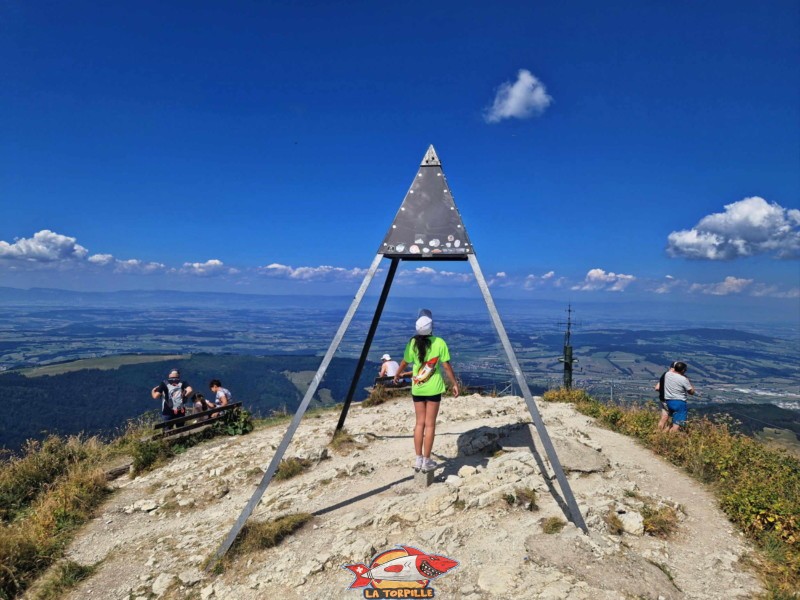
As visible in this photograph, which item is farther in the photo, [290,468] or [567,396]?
[567,396]

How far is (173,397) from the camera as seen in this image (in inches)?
425

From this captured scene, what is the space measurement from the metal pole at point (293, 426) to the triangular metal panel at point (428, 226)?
45 centimetres

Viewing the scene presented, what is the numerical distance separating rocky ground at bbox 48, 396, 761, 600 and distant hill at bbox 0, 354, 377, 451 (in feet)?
76.8

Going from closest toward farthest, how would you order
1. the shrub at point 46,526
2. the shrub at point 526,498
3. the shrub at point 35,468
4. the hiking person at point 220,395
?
the shrub at point 46,526
the shrub at point 526,498
the shrub at point 35,468
the hiking person at point 220,395

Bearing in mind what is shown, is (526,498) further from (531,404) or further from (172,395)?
(172,395)

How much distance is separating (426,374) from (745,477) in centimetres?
572

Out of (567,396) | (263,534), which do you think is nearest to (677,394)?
(567,396)

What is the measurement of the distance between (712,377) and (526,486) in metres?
96.4

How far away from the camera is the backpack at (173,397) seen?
35.3 feet

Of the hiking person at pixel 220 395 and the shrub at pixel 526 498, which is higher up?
the shrub at pixel 526 498

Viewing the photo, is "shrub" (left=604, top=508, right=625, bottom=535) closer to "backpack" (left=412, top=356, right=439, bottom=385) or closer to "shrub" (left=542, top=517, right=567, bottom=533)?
"shrub" (left=542, top=517, right=567, bottom=533)

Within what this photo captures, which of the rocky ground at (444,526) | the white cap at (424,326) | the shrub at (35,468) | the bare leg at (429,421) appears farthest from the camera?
the shrub at (35,468)

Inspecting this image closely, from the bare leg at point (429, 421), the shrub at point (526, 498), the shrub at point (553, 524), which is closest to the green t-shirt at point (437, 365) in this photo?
the bare leg at point (429, 421)

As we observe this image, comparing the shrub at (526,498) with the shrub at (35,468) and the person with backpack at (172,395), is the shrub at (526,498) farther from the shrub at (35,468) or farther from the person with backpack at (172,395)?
the person with backpack at (172,395)
